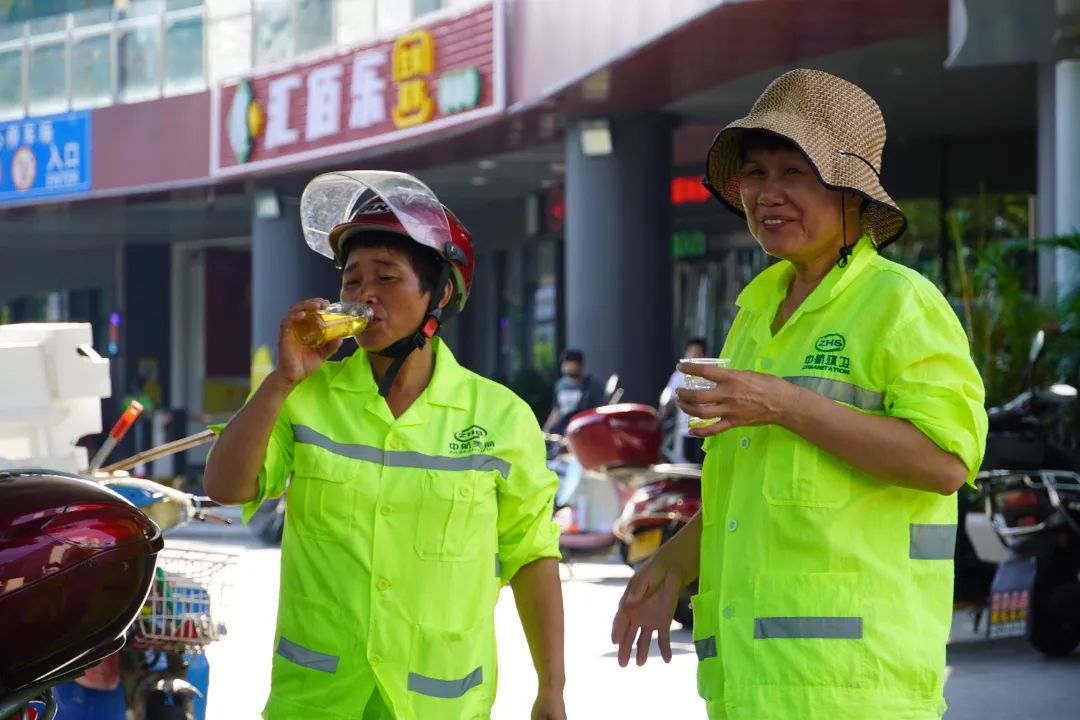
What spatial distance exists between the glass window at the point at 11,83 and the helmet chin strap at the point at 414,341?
93.0 ft

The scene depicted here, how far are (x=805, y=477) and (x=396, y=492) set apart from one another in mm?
801

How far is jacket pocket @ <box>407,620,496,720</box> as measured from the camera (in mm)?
3273

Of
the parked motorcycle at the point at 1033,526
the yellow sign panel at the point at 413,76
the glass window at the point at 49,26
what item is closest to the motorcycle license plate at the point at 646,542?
the parked motorcycle at the point at 1033,526

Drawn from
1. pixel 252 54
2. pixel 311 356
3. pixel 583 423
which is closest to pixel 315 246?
pixel 311 356

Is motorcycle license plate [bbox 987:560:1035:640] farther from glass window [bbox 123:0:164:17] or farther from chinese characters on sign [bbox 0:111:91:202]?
glass window [bbox 123:0:164:17]

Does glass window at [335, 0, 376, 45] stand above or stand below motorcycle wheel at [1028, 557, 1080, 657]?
above

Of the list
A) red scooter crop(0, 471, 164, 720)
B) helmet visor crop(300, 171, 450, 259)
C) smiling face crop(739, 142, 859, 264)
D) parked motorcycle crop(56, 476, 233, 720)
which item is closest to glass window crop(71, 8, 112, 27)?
parked motorcycle crop(56, 476, 233, 720)

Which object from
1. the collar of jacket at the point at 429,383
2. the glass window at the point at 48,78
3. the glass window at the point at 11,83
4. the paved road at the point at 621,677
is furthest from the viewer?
the glass window at the point at 11,83

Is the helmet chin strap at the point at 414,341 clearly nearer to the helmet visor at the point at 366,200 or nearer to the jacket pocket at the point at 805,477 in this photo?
the helmet visor at the point at 366,200

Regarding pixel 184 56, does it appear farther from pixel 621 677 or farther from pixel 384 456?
pixel 384 456

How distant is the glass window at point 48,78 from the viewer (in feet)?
97.9

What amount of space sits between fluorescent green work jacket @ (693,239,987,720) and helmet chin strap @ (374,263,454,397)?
758 millimetres

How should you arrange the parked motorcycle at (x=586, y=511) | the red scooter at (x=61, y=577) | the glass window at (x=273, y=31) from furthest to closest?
the glass window at (x=273, y=31)
the parked motorcycle at (x=586, y=511)
the red scooter at (x=61, y=577)

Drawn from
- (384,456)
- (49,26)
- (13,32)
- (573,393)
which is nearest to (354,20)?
(49,26)
